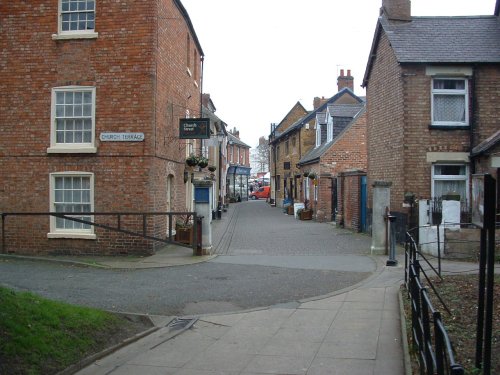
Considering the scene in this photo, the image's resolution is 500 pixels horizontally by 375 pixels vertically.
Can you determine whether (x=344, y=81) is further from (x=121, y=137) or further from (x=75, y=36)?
(x=121, y=137)

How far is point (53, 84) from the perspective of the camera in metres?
14.9

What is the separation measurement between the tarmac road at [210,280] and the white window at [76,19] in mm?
6430

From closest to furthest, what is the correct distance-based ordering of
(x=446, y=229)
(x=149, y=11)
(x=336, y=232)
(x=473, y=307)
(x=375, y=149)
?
(x=473, y=307)
(x=446, y=229)
(x=149, y=11)
(x=375, y=149)
(x=336, y=232)

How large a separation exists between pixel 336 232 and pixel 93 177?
34.8ft

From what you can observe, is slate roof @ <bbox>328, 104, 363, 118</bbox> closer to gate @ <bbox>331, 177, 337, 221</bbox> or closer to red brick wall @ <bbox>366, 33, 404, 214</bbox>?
gate @ <bbox>331, 177, 337, 221</bbox>

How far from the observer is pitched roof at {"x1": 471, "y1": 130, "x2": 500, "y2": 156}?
49.8 feet

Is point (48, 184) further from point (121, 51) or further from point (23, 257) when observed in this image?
point (121, 51)

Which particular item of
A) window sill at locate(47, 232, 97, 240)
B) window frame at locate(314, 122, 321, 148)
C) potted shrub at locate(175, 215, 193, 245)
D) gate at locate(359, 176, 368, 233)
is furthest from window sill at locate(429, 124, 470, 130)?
window frame at locate(314, 122, 321, 148)

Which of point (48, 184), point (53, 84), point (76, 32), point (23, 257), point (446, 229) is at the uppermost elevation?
point (76, 32)

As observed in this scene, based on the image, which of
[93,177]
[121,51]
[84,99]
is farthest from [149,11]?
[93,177]

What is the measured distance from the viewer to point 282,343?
666 centimetres

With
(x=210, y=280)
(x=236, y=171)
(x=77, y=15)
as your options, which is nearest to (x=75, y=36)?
(x=77, y=15)

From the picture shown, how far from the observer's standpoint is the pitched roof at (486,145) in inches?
598

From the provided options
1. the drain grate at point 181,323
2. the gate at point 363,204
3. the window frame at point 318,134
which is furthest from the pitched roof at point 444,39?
the window frame at point 318,134
